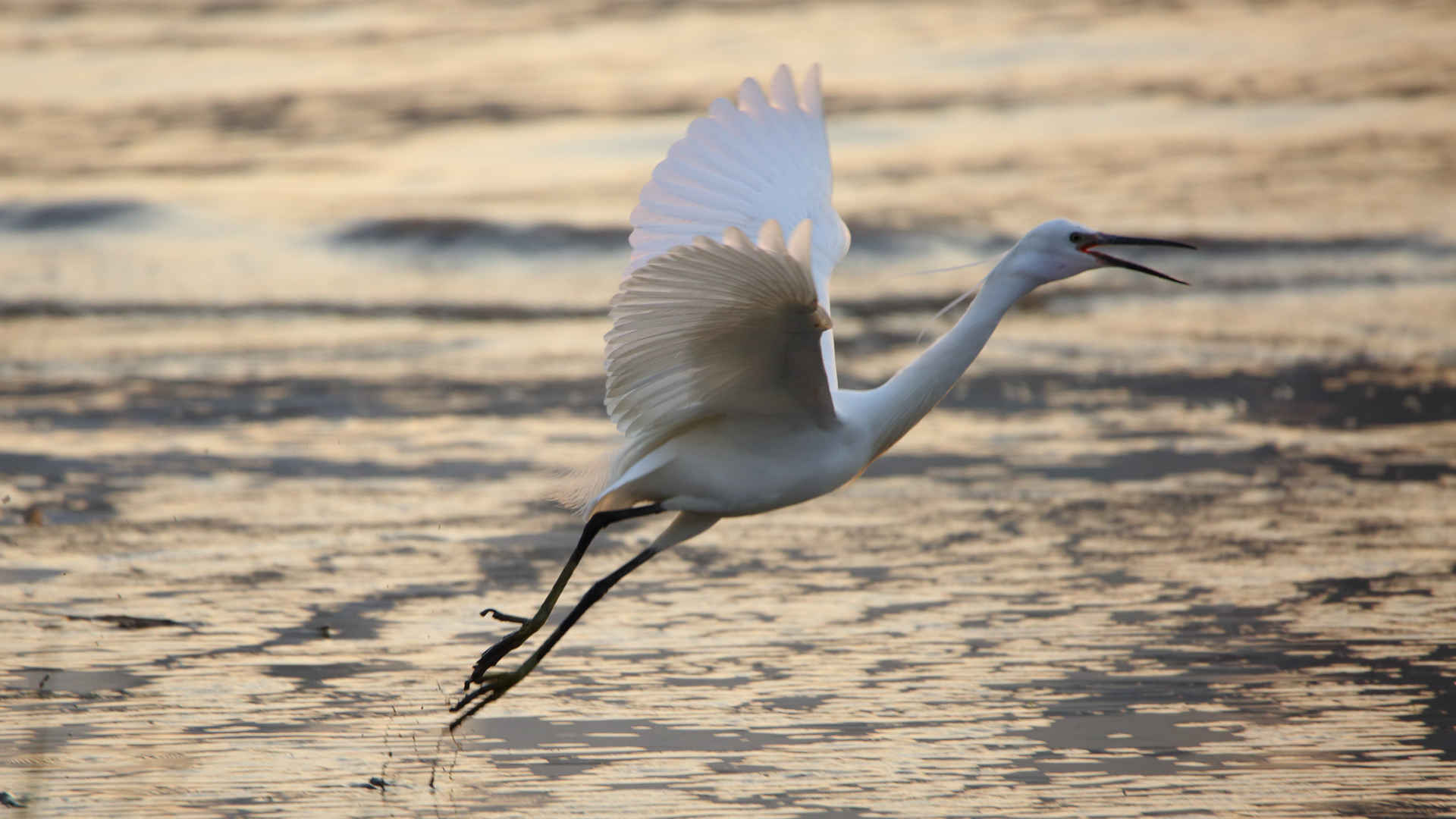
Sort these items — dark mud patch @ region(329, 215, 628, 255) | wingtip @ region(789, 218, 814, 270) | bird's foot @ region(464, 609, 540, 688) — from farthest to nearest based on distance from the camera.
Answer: dark mud patch @ region(329, 215, 628, 255)
bird's foot @ region(464, 609, 540, 688)
wingtip @ region(789, 218, 814, 270)

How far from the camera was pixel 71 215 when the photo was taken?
46.2 feet

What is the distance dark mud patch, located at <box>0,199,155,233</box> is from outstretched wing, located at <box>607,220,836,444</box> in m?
9.94

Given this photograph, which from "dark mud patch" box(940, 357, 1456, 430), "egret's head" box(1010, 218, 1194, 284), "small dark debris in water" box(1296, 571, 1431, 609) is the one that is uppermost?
"egret's head" box(1010, 218, 1194, 284)

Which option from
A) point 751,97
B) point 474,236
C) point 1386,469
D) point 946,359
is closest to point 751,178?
point 751,97

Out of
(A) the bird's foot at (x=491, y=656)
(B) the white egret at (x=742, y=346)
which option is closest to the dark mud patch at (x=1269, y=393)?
(B) the white egret at (x=742, y=346)

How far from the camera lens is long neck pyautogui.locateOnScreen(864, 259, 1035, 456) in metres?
5.07

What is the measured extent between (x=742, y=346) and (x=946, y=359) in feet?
2.31

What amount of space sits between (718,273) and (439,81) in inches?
546

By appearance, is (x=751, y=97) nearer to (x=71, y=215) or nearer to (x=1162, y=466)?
(x=1162, y=466)

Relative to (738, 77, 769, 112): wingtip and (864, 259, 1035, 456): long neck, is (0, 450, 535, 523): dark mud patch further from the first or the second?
(864, 259, 1035, 456): long neck

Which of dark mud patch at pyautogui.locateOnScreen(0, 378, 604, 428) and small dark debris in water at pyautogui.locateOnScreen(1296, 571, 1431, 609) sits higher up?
small dark debris in water at pyautogui.locateOnScreen(1296, 571, 1431, 609)

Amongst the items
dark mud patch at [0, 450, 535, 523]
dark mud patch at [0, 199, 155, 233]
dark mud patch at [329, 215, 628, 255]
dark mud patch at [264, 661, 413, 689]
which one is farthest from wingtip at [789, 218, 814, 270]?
dark mud patch at [0, 199, 155, 233]

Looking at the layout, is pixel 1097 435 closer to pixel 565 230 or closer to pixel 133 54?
pixel 565 230

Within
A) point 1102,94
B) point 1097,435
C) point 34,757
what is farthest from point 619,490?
point 1102,94
